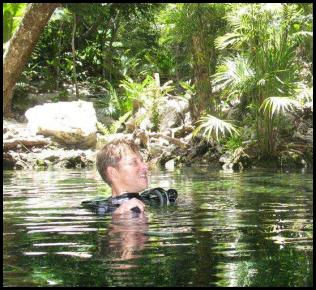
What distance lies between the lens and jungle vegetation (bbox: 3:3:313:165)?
46.9ft

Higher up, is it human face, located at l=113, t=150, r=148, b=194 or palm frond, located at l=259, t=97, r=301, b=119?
palm frond, located at l=259, t=97, r=301, b=119

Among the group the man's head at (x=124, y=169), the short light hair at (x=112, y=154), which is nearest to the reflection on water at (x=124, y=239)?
the man's head at (x=124, y=169)

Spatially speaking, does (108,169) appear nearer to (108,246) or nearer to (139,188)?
(139,188)

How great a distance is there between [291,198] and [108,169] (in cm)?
252

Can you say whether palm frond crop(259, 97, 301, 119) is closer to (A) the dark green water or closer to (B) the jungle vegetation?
(B) the jungle vegetation

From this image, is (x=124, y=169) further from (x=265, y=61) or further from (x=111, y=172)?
(x=265, y=61)

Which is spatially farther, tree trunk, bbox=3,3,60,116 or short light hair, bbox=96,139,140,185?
tree trunk, bbox=3,3,60,116

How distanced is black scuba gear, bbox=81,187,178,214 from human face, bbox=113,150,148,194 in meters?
0.08

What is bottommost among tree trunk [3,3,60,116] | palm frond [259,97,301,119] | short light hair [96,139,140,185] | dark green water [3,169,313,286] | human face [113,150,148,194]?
dark green water [3,169,313,286]

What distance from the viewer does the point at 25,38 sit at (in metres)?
16.0

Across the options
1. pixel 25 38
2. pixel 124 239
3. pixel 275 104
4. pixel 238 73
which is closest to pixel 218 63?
pixel 238 73

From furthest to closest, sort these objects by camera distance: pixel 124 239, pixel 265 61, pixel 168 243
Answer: pixel 265 61 → pixel 124 239 → pixel 168 243

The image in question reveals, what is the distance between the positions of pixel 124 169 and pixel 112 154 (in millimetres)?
179

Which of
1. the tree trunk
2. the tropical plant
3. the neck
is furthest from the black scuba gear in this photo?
the tree trunk
